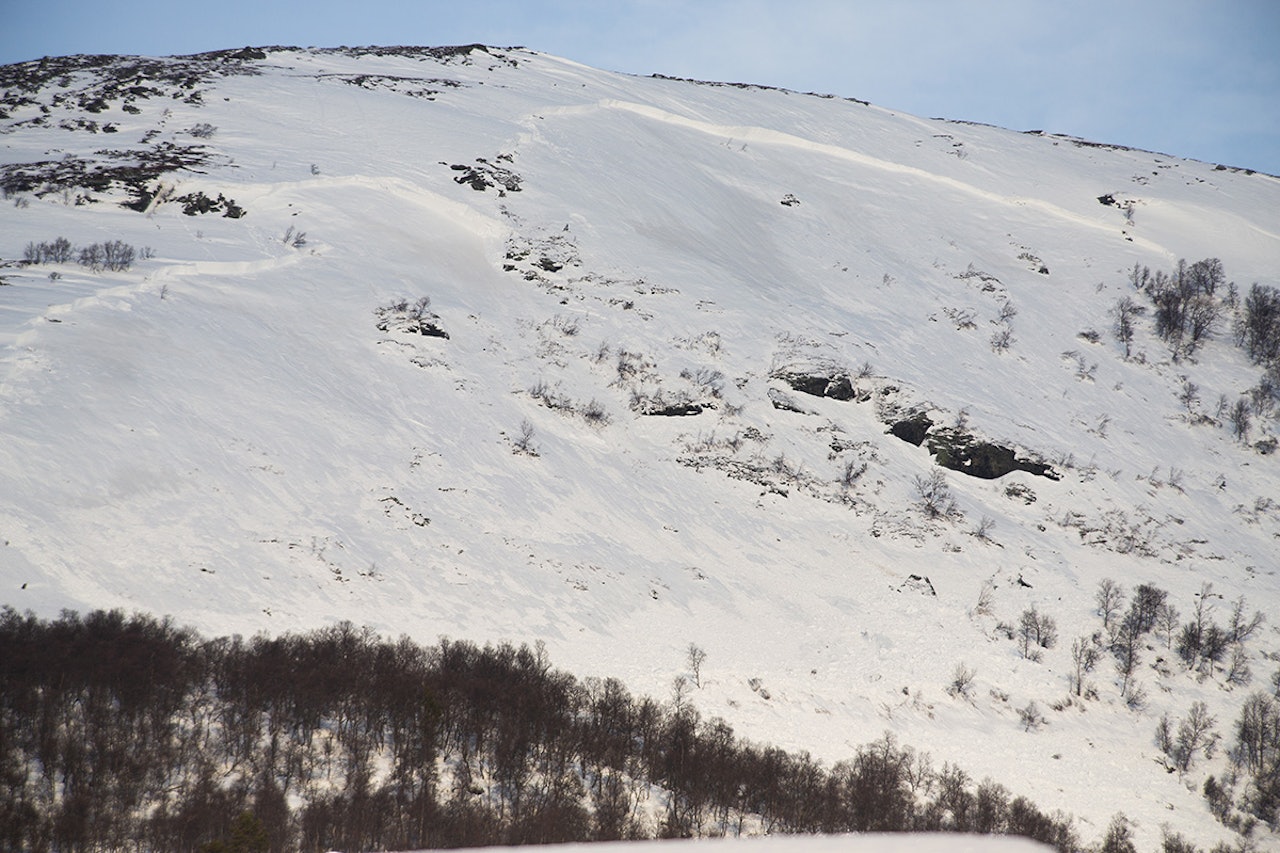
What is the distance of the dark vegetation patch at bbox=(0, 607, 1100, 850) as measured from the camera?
22.4 meters

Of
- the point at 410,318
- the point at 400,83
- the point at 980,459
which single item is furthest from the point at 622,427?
the point at 400,83

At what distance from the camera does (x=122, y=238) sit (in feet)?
159

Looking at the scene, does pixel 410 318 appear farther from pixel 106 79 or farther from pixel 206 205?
pixel 106 79

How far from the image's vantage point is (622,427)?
4697cm

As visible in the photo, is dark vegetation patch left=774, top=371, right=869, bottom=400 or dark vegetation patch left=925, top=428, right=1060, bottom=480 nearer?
dark vegetation patch left=925, top=428, right=1060, bottom=480

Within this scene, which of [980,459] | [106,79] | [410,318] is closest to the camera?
[410,318]

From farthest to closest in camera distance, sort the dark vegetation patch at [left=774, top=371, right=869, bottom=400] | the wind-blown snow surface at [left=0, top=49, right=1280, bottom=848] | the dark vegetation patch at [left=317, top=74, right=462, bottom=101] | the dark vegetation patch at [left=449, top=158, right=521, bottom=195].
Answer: the dark vegetation patch at [left=317, top=74, right=462, bottom=101] → the dark vegetation patch at [left=449, top=158, right=521, bottom=195] → the dark vegetation patch at [left=774, top=371, right=869, bottom=400] → the wind-blown snow surface at [left=0, top=49, right=1280, bottom=848]

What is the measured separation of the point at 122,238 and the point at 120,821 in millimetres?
39620

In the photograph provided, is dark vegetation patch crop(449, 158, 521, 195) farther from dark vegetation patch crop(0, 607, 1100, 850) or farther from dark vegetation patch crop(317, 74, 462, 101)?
dark vegetation patch crop(0, 607, 1100, 850)

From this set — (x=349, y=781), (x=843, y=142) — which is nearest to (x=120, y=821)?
(x=349, y=781)

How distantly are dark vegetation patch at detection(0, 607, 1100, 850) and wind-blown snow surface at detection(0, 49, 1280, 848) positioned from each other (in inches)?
74.0

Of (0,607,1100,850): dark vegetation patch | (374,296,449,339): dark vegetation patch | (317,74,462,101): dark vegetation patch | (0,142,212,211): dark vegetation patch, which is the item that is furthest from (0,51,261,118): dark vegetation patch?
(0,607,1100,850): dark vegetation patch

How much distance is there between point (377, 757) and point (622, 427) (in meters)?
24.5

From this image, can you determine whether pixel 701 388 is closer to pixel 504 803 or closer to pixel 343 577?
pixel 343 577
